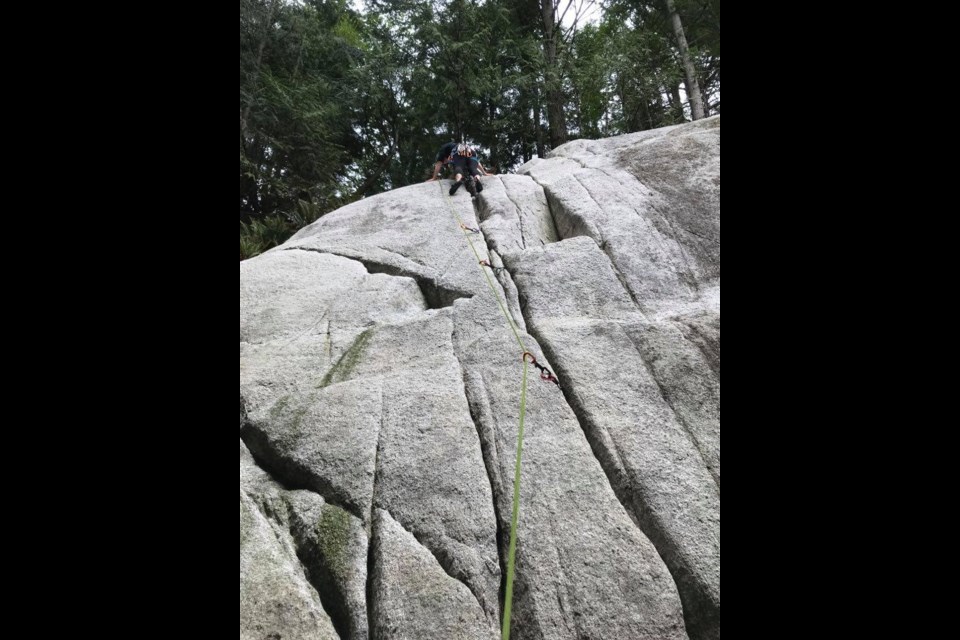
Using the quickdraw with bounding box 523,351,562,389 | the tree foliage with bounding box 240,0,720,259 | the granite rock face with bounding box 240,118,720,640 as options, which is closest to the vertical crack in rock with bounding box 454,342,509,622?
the granite rock face with bounding box 240,118,720,640

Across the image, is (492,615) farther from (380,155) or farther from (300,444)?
(380,155)

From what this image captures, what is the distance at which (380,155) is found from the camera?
752 inches

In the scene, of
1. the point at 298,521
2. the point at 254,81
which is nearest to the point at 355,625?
the point at 298,521

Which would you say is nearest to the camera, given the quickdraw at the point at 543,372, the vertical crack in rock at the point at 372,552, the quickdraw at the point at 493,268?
the vertical crack in rock at the point at 372,552

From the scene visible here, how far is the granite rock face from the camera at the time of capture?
2.97 m

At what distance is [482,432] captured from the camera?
3930 millimetres

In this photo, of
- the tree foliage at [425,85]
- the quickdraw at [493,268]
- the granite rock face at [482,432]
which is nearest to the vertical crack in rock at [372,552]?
the granite rock face at [482,432]

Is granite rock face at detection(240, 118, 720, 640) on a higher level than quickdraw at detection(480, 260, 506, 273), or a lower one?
lower

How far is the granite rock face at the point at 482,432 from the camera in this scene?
2973 millimetres

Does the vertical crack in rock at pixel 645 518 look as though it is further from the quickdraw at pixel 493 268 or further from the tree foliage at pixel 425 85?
the tree foliage at pixel 425 85

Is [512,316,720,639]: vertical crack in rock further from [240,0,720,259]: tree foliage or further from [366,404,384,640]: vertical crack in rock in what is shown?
[240,0,720,259]: tree foliage

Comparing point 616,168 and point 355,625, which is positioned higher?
point 616,168
